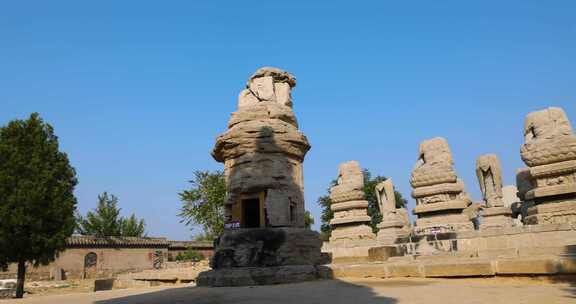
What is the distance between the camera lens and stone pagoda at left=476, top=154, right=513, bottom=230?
1431 centimetres

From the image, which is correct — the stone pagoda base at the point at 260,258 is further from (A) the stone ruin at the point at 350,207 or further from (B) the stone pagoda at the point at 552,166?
(A) the stone ruin at the point at 350,207

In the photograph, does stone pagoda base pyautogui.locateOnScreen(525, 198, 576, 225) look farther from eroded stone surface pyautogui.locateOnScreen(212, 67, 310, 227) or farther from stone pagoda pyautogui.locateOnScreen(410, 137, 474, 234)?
eroded stone surface pyautogui.locateOnScreen(212, 67, 310, 227)

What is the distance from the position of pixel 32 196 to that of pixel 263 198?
11535 mm

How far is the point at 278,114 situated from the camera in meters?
10.8

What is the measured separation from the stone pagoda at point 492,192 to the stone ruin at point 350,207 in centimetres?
455

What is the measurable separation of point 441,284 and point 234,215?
5172 millimetres

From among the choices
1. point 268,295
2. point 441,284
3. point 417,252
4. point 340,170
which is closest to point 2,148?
point 340,170

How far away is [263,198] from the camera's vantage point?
9914 millimetres

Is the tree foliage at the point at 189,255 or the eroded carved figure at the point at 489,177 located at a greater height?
the eroded carved figure at the point at 489,177

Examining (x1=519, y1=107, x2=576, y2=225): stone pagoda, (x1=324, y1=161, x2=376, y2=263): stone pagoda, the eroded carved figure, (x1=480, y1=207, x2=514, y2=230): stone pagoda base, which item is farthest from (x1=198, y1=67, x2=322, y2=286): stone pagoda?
the eroded carved figure

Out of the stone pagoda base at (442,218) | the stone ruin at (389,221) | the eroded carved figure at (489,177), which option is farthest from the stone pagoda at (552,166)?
the stone ruin at (389,221)

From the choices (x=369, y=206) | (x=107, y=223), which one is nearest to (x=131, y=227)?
(x=107, y=223)

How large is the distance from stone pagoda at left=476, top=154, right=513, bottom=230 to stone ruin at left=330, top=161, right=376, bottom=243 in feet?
14.9

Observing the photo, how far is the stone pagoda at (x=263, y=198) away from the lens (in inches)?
356
